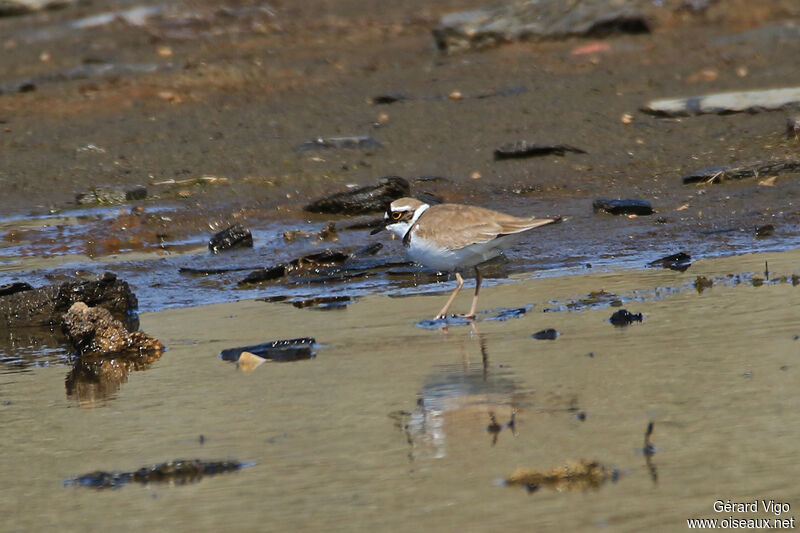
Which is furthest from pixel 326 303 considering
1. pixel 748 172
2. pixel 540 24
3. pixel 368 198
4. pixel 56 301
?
pixel 540 24

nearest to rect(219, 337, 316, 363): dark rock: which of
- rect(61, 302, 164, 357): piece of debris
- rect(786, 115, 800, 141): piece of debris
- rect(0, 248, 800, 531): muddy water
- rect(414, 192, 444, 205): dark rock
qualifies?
rect(0, 248, 800, 531): muddy water

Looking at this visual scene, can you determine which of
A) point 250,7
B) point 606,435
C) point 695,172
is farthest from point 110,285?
point 250,7

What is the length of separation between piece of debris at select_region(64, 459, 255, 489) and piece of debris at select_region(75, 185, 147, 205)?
6.73 metres

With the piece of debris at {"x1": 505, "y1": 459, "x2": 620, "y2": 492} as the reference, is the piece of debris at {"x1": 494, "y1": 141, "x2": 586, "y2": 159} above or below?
above

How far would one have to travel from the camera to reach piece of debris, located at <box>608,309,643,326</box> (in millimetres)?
6613

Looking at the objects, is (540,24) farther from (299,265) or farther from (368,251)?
(299,265)

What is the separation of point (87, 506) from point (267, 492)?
64cm

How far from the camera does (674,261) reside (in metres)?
8.40

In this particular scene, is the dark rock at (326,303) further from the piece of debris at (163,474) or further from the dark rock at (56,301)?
the piece of debris at (163,474)

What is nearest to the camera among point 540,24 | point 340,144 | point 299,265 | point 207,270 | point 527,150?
point 299,265

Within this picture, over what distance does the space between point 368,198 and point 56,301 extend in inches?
124

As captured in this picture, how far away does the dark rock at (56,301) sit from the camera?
25.8 feet

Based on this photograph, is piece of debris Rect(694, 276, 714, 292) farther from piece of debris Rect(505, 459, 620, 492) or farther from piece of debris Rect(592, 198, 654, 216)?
piece of debris Rect(505, 459, 620, 492)

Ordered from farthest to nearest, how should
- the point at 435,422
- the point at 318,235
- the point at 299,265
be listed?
1. the point at 318,235
2. the point at 299,265
3. the point at 435,422
